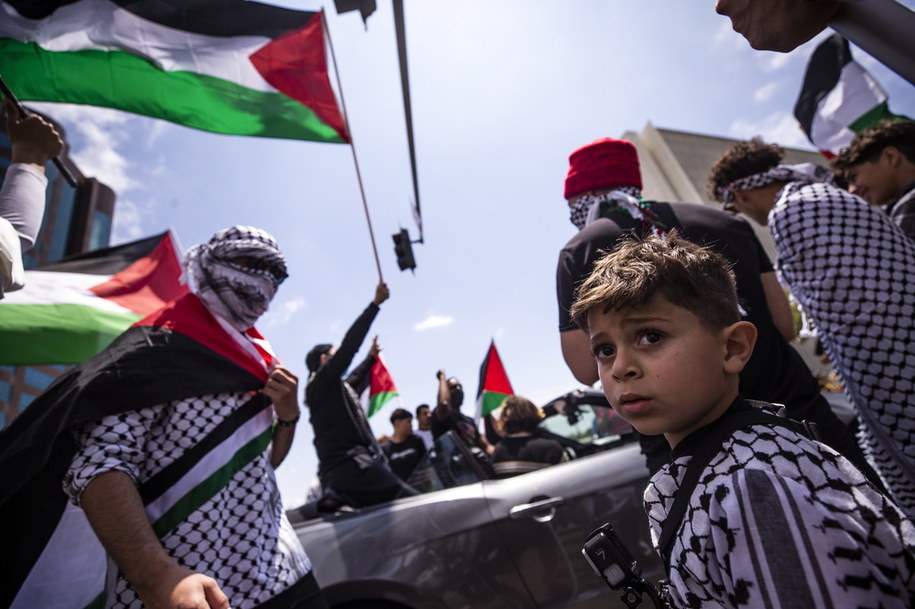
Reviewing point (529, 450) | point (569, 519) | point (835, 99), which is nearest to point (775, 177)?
point (569, 519)

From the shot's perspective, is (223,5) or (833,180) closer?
(833,180)

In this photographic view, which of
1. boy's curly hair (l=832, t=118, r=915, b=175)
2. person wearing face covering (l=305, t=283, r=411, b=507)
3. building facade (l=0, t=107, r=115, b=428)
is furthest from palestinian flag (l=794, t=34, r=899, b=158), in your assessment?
building facade (l=0, t=107, r=115, b=428)

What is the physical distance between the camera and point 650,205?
172 cm

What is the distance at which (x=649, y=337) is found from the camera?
0.95m

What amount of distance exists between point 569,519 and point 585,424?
1.06 m

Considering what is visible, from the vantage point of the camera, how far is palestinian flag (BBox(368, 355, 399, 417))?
7.88 metres

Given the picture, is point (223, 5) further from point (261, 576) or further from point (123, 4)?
point (261, 576)

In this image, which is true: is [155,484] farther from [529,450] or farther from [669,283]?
[529,450]

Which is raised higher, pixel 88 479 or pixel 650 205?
pixel 650 205

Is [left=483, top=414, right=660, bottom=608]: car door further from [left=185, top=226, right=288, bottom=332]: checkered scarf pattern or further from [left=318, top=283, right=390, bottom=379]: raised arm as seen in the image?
[left=185, top=226, right=288, bottom=332]: checkered scarf pattern

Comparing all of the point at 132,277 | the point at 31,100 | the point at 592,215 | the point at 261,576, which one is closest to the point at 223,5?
the point at 31,100

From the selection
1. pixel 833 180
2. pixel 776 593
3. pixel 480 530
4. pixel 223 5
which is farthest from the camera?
pixel 223 5

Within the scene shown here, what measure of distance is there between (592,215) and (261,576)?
5.25 ft

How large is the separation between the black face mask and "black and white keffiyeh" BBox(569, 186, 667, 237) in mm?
4051
